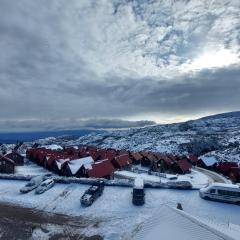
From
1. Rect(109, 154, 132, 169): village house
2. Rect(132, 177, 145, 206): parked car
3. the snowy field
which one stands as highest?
Rect(109, 154, 132, 169): village house

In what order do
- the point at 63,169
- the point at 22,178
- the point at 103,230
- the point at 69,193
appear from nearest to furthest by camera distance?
the point at 103,230 → the point at 69,193 → the point at 22,178 → the point at 63,169

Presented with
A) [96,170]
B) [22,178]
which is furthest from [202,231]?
[96,170]

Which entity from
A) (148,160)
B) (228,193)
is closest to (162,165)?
(148,160)

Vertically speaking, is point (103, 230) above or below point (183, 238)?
below

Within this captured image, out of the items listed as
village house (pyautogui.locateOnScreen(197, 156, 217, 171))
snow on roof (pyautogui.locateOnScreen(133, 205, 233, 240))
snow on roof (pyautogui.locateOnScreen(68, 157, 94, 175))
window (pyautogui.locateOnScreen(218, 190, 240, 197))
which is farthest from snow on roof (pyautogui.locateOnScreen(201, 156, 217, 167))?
snow on roof (pyautogui.locateOnScreen(133, 205, 233, 240))

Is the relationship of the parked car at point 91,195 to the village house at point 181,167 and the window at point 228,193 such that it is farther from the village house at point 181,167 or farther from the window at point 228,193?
the village house at point 181,167

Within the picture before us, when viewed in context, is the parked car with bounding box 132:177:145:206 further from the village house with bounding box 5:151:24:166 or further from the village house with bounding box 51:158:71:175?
the village house with bounding box 5:151:24:166

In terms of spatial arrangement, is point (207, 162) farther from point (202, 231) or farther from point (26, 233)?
point (202, 231)

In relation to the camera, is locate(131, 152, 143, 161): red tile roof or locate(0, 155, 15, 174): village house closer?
locate(0, 155, 15, 174): village house
